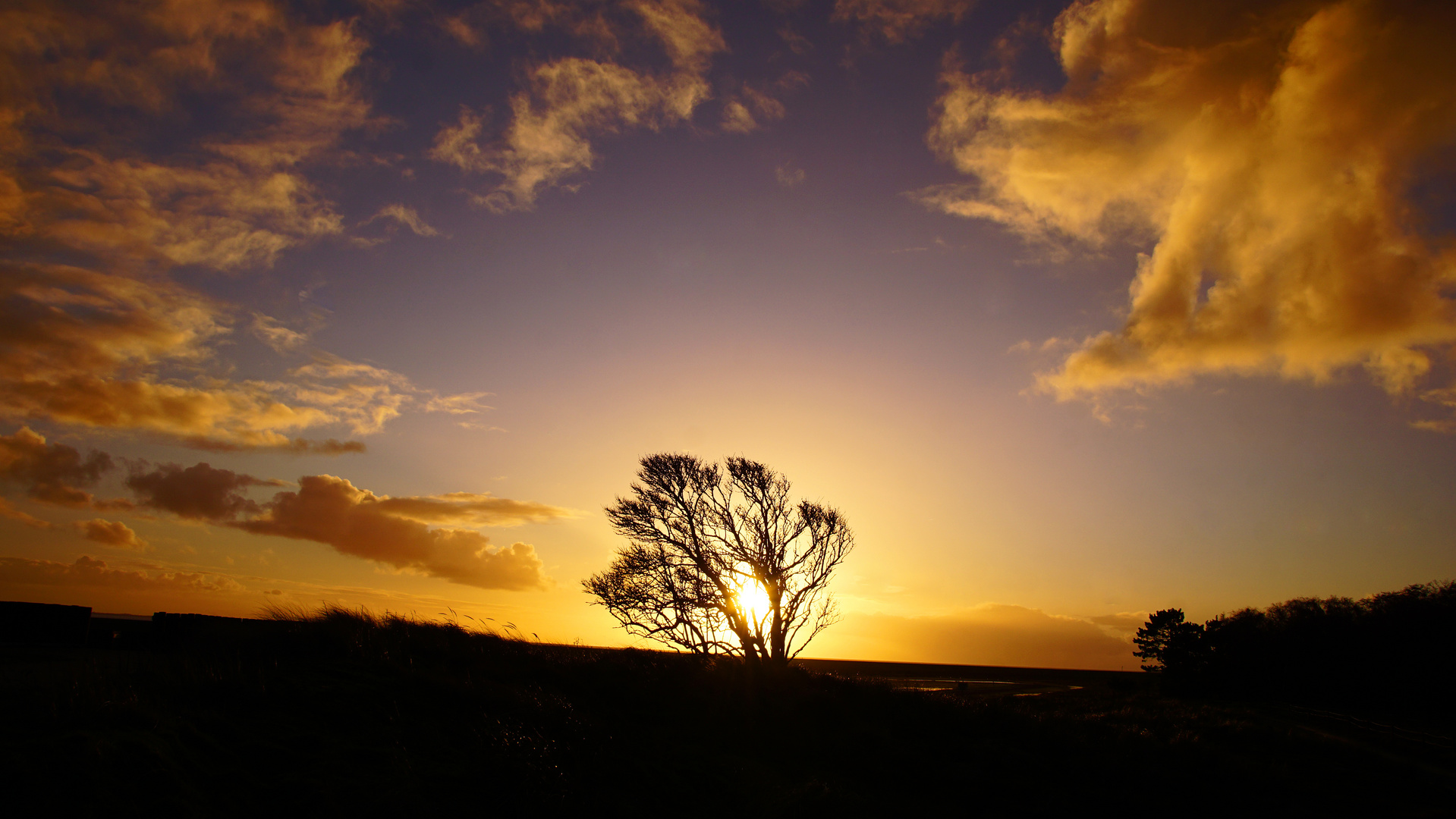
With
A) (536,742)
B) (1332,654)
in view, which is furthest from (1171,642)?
(536,742)

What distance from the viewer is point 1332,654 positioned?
47.4 metres

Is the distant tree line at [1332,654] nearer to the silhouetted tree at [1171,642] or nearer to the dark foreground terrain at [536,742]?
the silhouetted tree at [1171,642]

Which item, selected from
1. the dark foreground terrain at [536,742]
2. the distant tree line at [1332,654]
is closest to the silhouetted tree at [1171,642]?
the distant tree line at [1332,654]

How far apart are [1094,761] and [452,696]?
13088mm

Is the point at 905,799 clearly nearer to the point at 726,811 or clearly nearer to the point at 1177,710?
the point at 726,811

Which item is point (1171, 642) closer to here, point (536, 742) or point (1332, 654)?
point (1332, 654)

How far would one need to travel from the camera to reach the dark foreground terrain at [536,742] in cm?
609

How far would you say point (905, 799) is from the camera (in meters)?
10.6

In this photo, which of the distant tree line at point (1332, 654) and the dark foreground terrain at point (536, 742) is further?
the distant tree line at point (1332, 654)

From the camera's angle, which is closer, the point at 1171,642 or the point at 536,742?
the point at 536,742

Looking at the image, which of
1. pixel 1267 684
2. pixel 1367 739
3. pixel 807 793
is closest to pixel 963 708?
pixel 807 793

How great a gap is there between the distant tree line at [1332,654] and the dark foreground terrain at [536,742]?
118 feet

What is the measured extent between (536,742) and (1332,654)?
63.1 metres

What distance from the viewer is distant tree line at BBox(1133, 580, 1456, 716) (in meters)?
43.1
